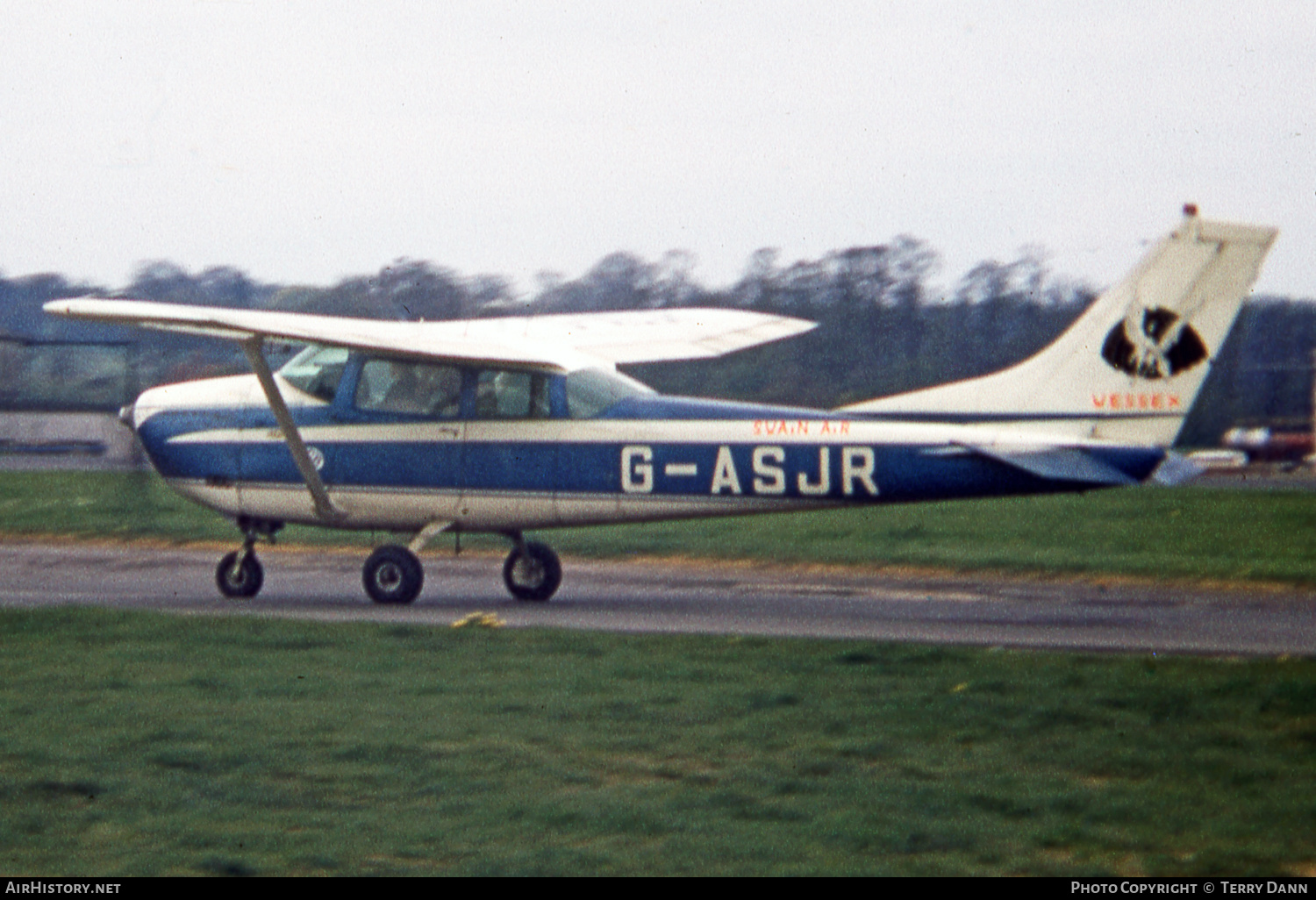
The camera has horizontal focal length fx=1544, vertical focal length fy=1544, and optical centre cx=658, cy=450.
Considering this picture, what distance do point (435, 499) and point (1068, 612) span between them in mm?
6039

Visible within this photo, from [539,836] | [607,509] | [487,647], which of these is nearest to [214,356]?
[607,509]

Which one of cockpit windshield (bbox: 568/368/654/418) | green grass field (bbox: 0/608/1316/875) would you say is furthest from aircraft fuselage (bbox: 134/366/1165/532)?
green grass field (bbox: 0/608/1316/875)

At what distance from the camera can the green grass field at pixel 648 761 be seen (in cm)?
597

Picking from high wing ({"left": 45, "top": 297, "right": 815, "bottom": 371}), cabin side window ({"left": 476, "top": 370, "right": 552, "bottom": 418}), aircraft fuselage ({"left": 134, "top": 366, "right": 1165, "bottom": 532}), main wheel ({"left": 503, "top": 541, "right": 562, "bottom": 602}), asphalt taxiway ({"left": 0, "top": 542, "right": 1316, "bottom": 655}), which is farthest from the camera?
main wheel ({"left": 503, "top": 541, "right": 562, "bottom": 602})

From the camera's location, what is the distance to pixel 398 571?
14.8 meters

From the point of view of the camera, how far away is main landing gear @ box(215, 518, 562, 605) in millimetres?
14719

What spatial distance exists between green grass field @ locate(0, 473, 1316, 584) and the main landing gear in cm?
410

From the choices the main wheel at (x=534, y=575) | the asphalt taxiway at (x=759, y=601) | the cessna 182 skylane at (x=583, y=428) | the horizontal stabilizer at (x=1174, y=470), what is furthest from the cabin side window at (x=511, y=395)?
the horizontal stabilizer at (x=1174, y=470)

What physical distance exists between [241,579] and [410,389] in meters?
2.57

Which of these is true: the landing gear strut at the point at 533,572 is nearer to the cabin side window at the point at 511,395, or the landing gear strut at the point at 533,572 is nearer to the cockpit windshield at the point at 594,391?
the cabin side window at the point at 511,395

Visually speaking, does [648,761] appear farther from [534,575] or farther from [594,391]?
[534,575]

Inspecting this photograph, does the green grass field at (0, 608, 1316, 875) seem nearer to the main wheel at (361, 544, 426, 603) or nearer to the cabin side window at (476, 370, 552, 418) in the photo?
the main wheel at (361, 544, 426, 603)

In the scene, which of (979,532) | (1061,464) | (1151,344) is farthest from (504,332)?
(979,532)
